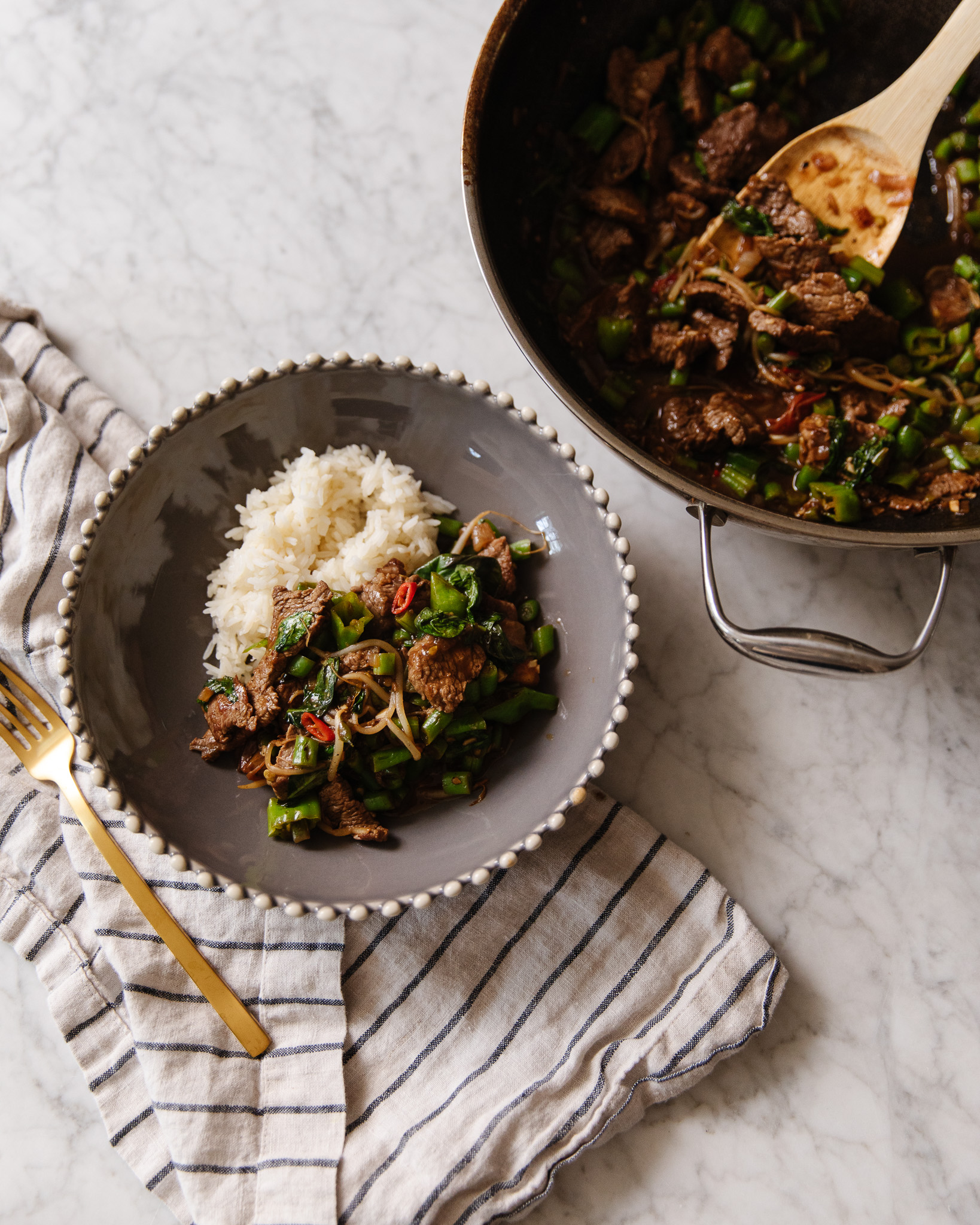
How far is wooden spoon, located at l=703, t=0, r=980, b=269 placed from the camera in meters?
2.47

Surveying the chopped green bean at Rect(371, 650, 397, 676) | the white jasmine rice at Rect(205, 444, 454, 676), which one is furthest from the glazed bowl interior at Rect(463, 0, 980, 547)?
the chopped green bean at Rect(371, 650, 397, 676)

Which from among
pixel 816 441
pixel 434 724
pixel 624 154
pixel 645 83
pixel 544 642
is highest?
pixel 645 83

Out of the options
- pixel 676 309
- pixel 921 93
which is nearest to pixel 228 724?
pixel 676 309

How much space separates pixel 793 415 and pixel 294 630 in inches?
62.2

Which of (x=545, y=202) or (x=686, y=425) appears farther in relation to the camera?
(x=545, y=202)

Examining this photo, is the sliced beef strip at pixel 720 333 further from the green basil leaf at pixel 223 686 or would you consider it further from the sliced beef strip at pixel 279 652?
the green basil leaf at pixel 223 686

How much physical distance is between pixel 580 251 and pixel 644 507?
824 mm

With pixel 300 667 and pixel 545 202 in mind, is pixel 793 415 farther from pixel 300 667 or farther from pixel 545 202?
pixel 300 667

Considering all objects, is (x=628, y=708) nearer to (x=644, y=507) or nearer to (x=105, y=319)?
(x=644, y=507)

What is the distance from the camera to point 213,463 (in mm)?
2281

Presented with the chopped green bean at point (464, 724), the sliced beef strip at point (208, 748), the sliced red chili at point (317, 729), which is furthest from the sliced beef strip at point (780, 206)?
the sliced beef strip at point (208, 748)

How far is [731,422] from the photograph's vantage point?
92.7 inches

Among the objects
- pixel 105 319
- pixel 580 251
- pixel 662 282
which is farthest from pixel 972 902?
pixel 105 319

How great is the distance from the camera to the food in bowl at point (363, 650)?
2047 millimetres
